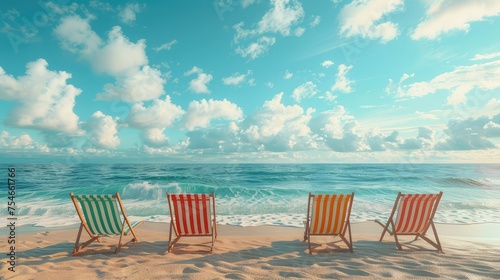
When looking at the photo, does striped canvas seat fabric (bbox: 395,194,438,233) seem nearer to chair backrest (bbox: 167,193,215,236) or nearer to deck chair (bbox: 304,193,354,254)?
deck chair (bbox: 304,193,354,254)

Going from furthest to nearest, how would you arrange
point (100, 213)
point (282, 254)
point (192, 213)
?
point (192, 213) → point (100, 213) → point (282, 254)

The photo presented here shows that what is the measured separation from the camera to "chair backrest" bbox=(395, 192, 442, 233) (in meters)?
5.05

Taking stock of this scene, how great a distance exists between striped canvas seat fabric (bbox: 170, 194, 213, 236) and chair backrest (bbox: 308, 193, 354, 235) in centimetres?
204

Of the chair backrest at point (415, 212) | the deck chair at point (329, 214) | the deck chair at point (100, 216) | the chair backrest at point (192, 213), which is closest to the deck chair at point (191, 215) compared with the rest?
the chair backrest at point (192, 213)

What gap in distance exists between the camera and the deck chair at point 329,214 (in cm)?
504

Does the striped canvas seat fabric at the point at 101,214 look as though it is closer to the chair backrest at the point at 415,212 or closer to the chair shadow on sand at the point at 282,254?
the chair shadow on sand at the point at 282,254

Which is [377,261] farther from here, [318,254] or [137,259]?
[137,259]

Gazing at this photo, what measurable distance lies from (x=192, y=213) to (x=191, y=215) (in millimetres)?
49

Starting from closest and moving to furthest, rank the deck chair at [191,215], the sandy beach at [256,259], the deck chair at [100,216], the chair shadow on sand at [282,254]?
1. the sandy beach at [256,259]
2. the chair shadow on sand at [282,254]
3. the deck chair at [100,216]
4. the deck chair at [191,215]

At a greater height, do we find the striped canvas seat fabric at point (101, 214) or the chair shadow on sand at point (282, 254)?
the striped canvas seat fabric at point (101, 214)

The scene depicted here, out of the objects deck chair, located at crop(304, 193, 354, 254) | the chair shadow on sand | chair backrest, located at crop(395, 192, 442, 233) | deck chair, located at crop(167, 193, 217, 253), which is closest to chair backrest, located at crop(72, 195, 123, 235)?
the chair shadow on sand

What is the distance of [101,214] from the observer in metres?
4.92

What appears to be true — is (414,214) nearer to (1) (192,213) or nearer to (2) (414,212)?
(2) (414,212)

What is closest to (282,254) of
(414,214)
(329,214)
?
(329,214)
